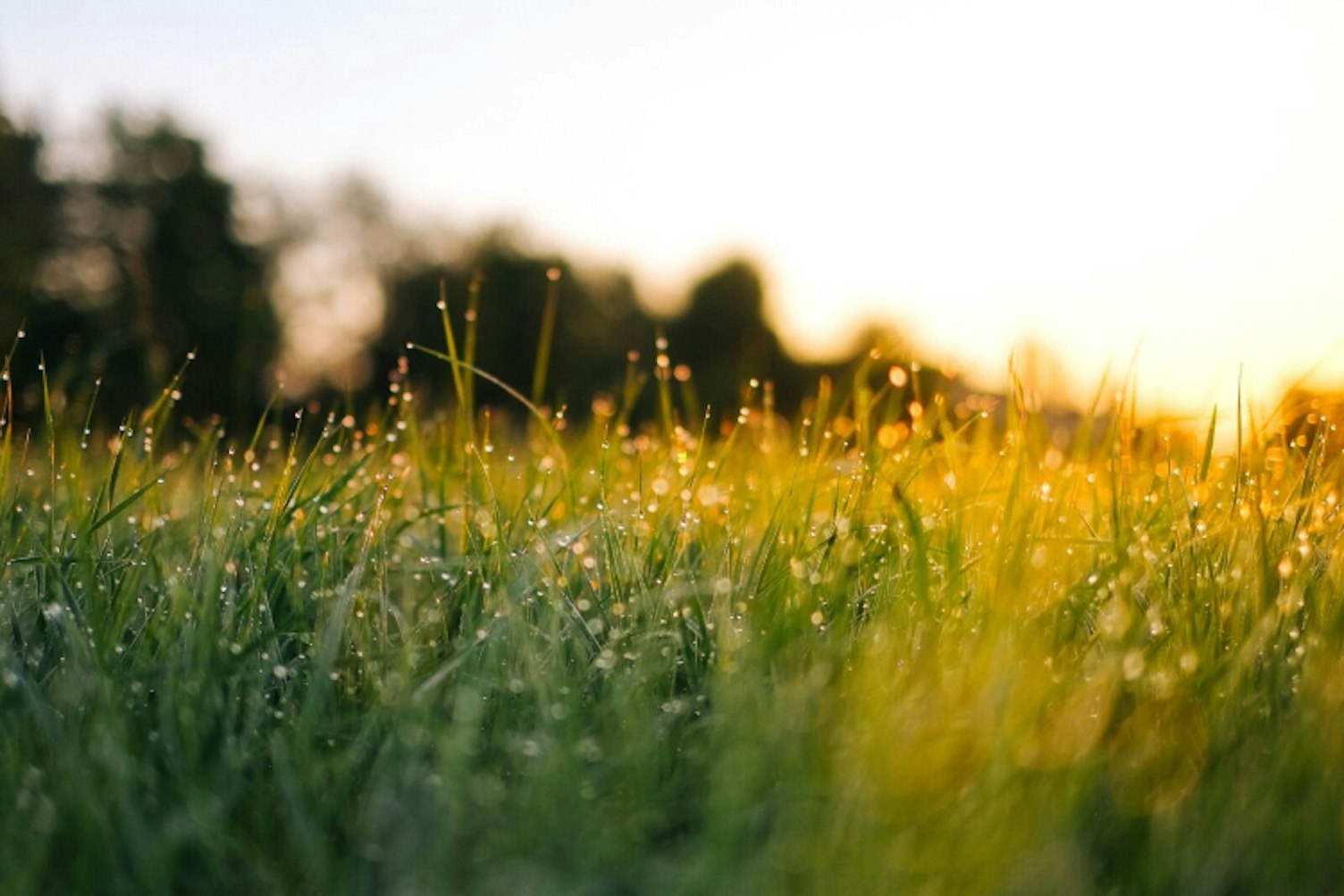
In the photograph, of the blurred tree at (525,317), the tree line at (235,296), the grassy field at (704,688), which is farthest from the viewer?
the blurred tree at (525,317)

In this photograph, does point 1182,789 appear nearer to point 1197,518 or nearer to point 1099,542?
point 1099,542

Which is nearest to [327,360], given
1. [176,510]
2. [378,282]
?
[378,282]

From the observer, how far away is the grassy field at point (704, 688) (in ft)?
4.47

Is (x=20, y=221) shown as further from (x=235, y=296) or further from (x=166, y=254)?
(x=235, y=296)

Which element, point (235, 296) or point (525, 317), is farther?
point (525, 317)

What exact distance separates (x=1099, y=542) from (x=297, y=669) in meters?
1.31

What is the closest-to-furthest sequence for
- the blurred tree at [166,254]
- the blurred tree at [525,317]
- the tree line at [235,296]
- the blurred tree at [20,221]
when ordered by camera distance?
1. the blurred tree at [20,221]
2. the tree line at [235,296]
3. the blurred tree at [166,254]
4. the blurred tree at [525,317]

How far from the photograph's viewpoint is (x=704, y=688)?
1.77 meters

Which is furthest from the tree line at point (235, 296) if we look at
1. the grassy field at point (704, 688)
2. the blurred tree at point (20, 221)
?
the grassy field at point (704, 688)

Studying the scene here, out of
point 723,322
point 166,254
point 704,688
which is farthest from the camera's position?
point 723,322

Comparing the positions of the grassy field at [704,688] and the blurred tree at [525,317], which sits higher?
the grassy field at [704,688]

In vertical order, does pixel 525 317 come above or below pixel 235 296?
below

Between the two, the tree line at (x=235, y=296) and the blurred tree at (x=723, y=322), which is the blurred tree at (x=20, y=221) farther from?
the blurred tree at (x=723, y=322)

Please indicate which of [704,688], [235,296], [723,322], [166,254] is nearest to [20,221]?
[166,254]
